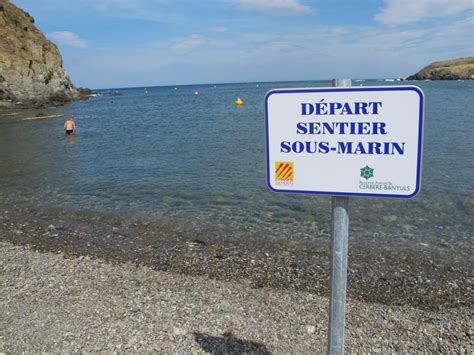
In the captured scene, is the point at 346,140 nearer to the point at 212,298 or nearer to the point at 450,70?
the point at 212,298

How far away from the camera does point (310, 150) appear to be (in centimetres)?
283

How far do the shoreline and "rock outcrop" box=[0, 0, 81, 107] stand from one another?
64926 millimetres

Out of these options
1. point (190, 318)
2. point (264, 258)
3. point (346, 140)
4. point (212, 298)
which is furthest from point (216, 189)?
point (346, 140)

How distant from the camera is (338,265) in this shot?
2924 mm

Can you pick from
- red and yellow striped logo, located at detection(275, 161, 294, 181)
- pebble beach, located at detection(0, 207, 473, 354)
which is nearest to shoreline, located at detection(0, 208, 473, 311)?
pebble beach, located at detection(0, 207, 473, 354)

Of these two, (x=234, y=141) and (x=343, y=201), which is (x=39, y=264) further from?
(x=234, y=141)

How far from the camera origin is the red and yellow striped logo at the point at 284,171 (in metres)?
2.89

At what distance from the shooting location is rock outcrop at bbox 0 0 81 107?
66.2 meters

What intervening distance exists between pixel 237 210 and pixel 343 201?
913 cm

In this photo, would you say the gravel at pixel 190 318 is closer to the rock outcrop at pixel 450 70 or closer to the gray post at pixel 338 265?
the gray post at pixel 338 265

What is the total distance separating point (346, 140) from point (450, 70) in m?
179

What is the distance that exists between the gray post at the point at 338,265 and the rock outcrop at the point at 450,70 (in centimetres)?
16760

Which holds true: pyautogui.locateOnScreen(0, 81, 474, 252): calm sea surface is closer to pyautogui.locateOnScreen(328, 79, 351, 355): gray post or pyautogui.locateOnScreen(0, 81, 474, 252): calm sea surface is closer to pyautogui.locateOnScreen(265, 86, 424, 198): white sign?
pyautogui.locateOnScreen(328, 79, 351, 355): gray post

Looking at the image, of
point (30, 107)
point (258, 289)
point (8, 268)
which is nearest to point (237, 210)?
point (258, 289)
